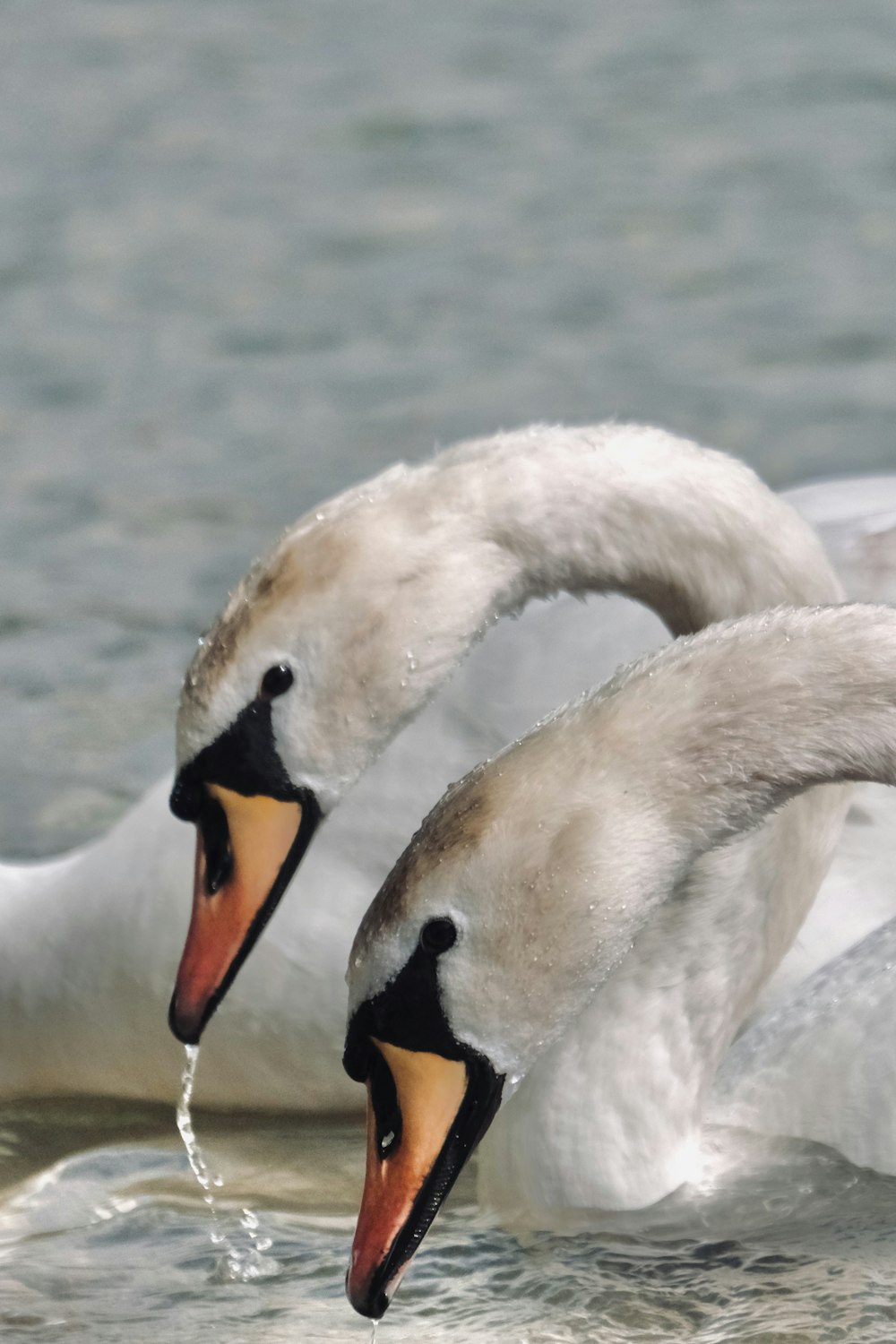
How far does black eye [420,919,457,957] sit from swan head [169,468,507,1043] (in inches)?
23.5

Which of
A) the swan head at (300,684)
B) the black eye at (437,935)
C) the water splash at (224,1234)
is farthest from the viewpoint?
the water splash at (224,1234)

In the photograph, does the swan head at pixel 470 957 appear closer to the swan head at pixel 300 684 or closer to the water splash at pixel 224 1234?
the swan head at pixel 300 684

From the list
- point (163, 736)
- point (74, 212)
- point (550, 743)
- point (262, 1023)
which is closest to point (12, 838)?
point (163, 736)

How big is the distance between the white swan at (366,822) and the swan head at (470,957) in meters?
0.56

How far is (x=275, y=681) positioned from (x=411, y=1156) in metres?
0.69

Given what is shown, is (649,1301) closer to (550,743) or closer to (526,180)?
(550,743)

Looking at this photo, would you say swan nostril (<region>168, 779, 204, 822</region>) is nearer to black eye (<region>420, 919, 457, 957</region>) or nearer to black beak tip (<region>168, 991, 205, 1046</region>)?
black beak tip (<region>168, 991, 205, 1046</region>)

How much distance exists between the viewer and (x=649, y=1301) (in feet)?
11.0

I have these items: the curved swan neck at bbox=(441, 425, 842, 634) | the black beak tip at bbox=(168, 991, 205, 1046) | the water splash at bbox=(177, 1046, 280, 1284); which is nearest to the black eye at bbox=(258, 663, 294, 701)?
the curved swan neck at bbox=(441, 425, 842, 634)

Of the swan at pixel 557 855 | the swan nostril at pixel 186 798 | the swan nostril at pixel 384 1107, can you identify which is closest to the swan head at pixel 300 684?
the swan nostril at pixel 186 798

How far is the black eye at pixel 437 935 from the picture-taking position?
9.12ft

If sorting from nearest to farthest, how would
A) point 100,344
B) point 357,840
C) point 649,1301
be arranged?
point 649,1301
point 357,840
point 100,344

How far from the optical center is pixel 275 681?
3.29 meters

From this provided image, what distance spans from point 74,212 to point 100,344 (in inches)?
28.0
